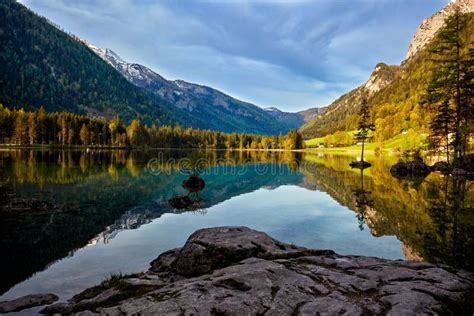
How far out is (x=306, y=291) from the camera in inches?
361

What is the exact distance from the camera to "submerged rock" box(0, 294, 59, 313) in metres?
11.3

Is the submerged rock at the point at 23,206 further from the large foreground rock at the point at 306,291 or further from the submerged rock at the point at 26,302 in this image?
the large foreground rock at the point at 306,291

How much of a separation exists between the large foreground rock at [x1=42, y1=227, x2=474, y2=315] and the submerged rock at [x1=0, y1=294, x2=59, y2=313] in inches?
49.1

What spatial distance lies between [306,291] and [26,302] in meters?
10.0

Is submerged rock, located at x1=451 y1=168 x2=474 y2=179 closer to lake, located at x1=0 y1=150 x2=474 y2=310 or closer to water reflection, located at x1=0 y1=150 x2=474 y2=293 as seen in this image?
lake, located at x1=0 y1=150 x2=474 y2=310

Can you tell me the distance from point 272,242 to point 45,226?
1720 centimetres

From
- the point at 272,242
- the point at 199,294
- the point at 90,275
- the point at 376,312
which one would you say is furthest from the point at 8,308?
the point at 376,312

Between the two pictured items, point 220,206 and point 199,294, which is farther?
point 220,206

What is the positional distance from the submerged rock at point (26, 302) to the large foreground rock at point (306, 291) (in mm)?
1247

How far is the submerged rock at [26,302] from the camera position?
11.3 metres

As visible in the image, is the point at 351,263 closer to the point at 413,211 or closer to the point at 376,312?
the point at 376,312

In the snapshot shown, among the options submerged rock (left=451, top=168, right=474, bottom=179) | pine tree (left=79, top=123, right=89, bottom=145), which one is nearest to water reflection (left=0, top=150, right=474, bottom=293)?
submerged rock (left=451, top=168, right=474, bottom=179)

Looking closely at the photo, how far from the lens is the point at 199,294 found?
899cm

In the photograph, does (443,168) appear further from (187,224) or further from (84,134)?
(84,134)
